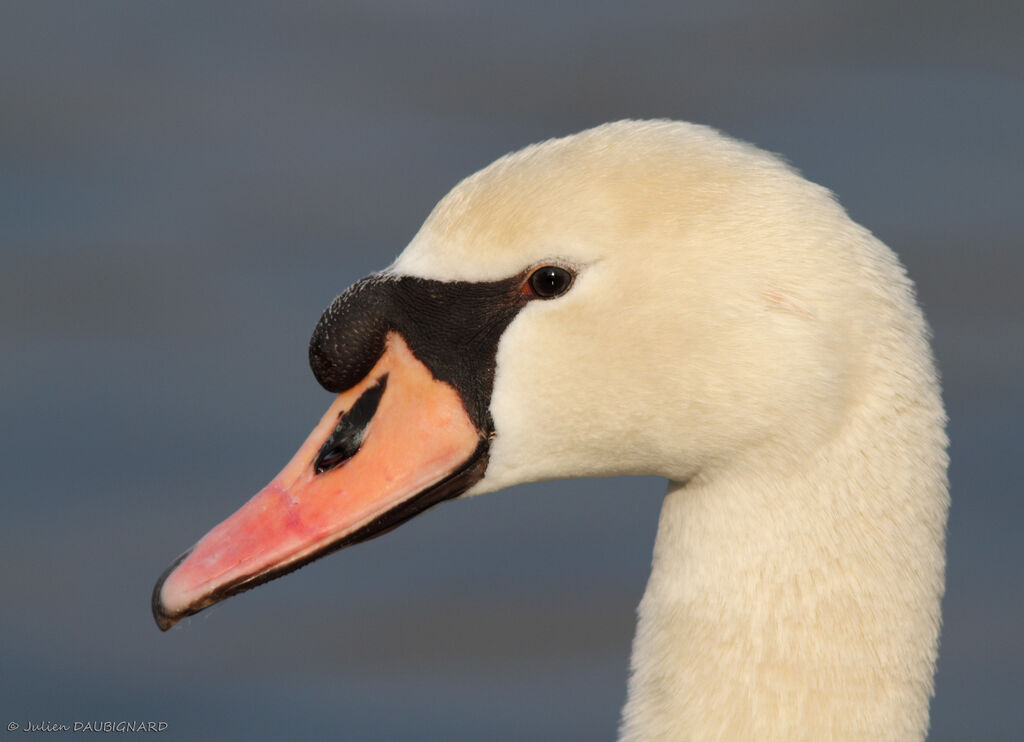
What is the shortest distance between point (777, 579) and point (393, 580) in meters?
3.18

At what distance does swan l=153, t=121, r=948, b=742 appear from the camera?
9.89 ft

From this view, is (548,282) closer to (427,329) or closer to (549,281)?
(549,281)

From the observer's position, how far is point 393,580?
612cm

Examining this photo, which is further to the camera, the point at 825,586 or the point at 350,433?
the point at 350,433

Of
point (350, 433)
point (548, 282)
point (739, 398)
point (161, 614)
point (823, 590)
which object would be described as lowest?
point (161, 614)

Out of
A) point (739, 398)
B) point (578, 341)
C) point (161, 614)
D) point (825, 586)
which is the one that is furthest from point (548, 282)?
point (161, 614)

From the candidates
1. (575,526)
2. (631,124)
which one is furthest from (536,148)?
(575,526)

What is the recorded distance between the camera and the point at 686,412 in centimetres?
311

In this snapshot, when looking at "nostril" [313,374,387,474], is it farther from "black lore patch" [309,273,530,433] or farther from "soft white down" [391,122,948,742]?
"soft white down" [391,122,948,742]

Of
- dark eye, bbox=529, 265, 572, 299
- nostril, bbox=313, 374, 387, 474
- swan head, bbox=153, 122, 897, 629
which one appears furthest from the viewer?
nostril, bbox=313, 374, 387, 474

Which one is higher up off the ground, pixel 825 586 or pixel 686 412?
pixel 686 412

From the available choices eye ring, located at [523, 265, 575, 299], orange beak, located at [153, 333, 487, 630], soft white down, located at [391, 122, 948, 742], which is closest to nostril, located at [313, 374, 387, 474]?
orange beak, located at [153, 333, 487, 630]

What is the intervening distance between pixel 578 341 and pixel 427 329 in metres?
0.28

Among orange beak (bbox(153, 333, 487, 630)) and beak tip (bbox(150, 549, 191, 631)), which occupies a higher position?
orange beak (bbox(153, 333, 487, 630))
